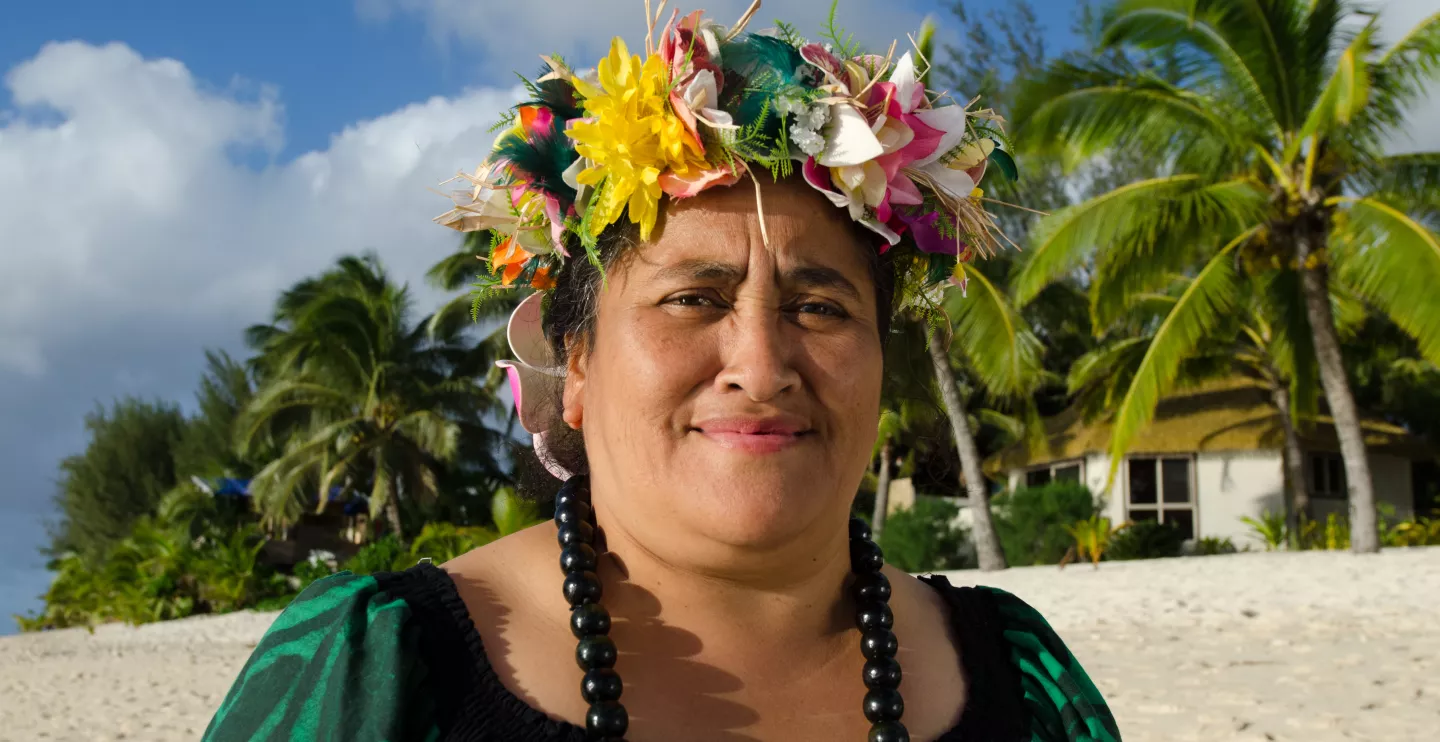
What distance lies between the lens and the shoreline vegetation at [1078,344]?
1423 cm

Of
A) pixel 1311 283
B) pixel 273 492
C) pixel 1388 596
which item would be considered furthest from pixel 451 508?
pixel 1388 596

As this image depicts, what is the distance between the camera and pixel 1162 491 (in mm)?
Result: 23375

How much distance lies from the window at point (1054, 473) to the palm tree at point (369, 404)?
12.2 meters

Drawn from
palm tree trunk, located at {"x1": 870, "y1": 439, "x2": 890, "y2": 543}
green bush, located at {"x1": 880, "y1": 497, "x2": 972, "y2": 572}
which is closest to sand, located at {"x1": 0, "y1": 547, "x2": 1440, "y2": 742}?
green bush, located at {"x1": 880, "y1": 497, "x2": 972, "y2": 572}

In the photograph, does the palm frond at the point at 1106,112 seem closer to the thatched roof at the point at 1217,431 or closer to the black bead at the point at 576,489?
the thatched roof at the point at 1217,431

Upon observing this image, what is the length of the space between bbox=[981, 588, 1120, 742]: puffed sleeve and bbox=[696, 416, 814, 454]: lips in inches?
27.6

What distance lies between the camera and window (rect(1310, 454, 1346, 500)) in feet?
79.6

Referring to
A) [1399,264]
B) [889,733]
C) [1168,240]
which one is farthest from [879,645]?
[1168,240]

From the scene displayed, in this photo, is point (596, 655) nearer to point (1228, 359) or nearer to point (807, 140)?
point (807, 140)

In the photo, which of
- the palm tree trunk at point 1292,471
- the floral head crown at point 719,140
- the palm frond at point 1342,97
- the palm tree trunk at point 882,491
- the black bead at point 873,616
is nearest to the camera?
the floral head crown at point 719,140

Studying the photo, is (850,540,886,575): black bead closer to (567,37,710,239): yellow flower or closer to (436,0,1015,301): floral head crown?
(436,0,1015,301): floral head crown

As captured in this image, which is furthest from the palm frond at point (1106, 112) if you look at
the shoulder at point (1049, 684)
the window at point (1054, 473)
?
the shoulder at point (1049, 684)

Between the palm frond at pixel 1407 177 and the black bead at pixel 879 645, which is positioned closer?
the black bead at pixel 879 645

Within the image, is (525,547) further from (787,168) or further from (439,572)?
(787,168)
